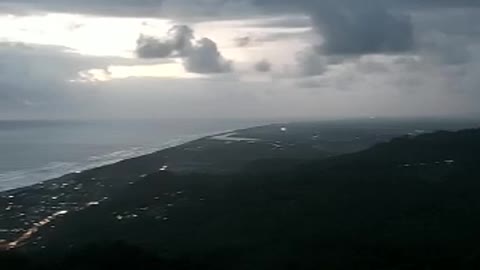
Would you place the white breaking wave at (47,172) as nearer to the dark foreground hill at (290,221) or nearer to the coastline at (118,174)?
the coastline at (118,174)

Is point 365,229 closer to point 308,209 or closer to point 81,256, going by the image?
point 308,209

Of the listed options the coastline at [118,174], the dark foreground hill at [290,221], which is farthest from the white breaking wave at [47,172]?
the dark foreground hill at [290,221]

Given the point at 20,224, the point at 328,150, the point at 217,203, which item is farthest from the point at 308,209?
the point at 328,150

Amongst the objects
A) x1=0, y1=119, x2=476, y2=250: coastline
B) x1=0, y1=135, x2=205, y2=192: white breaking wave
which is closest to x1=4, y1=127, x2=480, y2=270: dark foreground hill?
x1=0, y1=119, x2=476, y2=250: coastline

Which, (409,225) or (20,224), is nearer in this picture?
(409,225)

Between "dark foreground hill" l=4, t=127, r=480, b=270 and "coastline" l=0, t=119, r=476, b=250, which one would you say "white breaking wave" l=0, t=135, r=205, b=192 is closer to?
"coastline" l=0, t=119, r=476, b=250

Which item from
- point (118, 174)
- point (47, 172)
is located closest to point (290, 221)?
point (118, 174)

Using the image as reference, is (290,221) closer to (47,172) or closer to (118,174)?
(118,174)

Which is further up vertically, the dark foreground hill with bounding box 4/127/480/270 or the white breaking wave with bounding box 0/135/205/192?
the white breaking wave with bounding box 0/135/205/192
